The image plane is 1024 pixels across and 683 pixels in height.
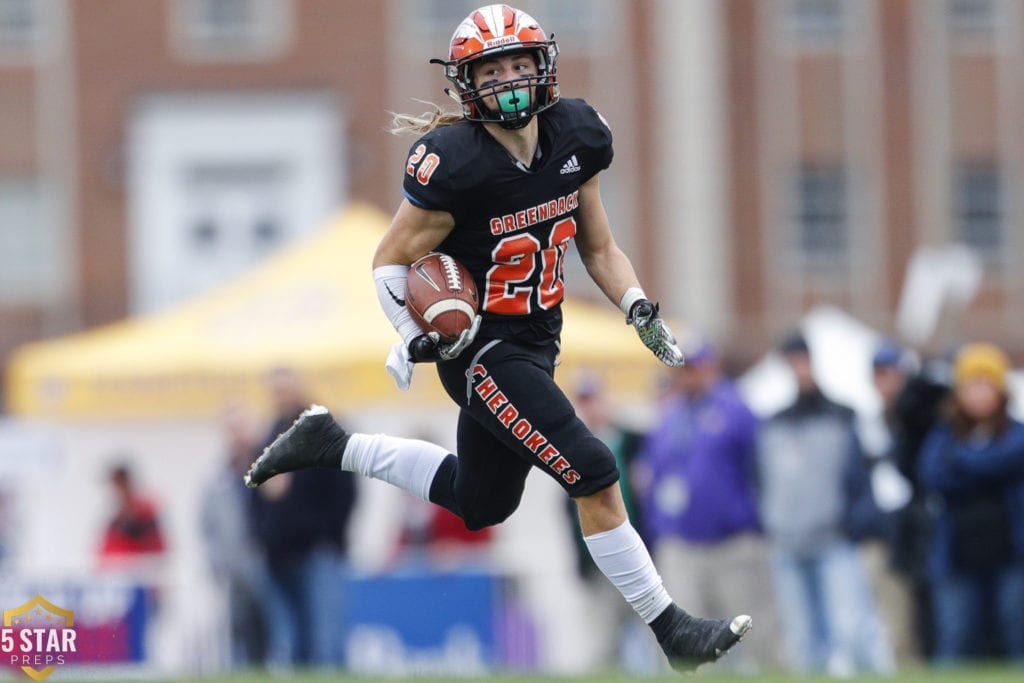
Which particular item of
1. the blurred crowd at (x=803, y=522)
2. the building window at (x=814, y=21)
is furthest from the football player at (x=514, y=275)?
the building window at (x=814, y=21)

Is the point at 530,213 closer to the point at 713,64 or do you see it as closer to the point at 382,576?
the point at 382,576

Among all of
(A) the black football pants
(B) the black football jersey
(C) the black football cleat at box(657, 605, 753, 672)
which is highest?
(B) the black football jersey

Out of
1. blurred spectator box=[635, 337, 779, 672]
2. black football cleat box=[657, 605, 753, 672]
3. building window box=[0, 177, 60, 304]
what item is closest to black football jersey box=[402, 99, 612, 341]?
black football cleat box=[657, 605, 753, 672]

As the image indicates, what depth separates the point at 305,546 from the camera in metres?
9.82

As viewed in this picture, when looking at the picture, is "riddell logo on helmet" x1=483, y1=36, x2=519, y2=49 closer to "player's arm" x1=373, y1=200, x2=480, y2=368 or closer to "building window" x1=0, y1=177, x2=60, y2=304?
"player's arm" x1=373, y1=200, x2=480, y2=368

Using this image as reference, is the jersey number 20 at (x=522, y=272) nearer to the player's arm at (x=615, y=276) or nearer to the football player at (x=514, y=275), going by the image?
the football player at (x=514, y=275)

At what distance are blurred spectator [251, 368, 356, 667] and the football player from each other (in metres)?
3.97

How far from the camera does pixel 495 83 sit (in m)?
5.59

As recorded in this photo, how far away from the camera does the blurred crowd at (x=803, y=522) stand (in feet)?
28.3

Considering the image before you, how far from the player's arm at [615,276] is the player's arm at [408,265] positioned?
500mm

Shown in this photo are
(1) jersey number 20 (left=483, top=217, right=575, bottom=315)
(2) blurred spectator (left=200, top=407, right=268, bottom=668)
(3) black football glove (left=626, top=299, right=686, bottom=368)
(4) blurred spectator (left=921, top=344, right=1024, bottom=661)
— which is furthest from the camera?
(2) blurred spectator (left=200, top=407, right=268, bottom=668)

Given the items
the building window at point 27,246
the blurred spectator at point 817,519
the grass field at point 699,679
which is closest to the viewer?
the grass field at point 699,679

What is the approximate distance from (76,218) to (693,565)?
1689cm

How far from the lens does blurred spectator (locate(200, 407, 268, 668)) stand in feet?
34.3
